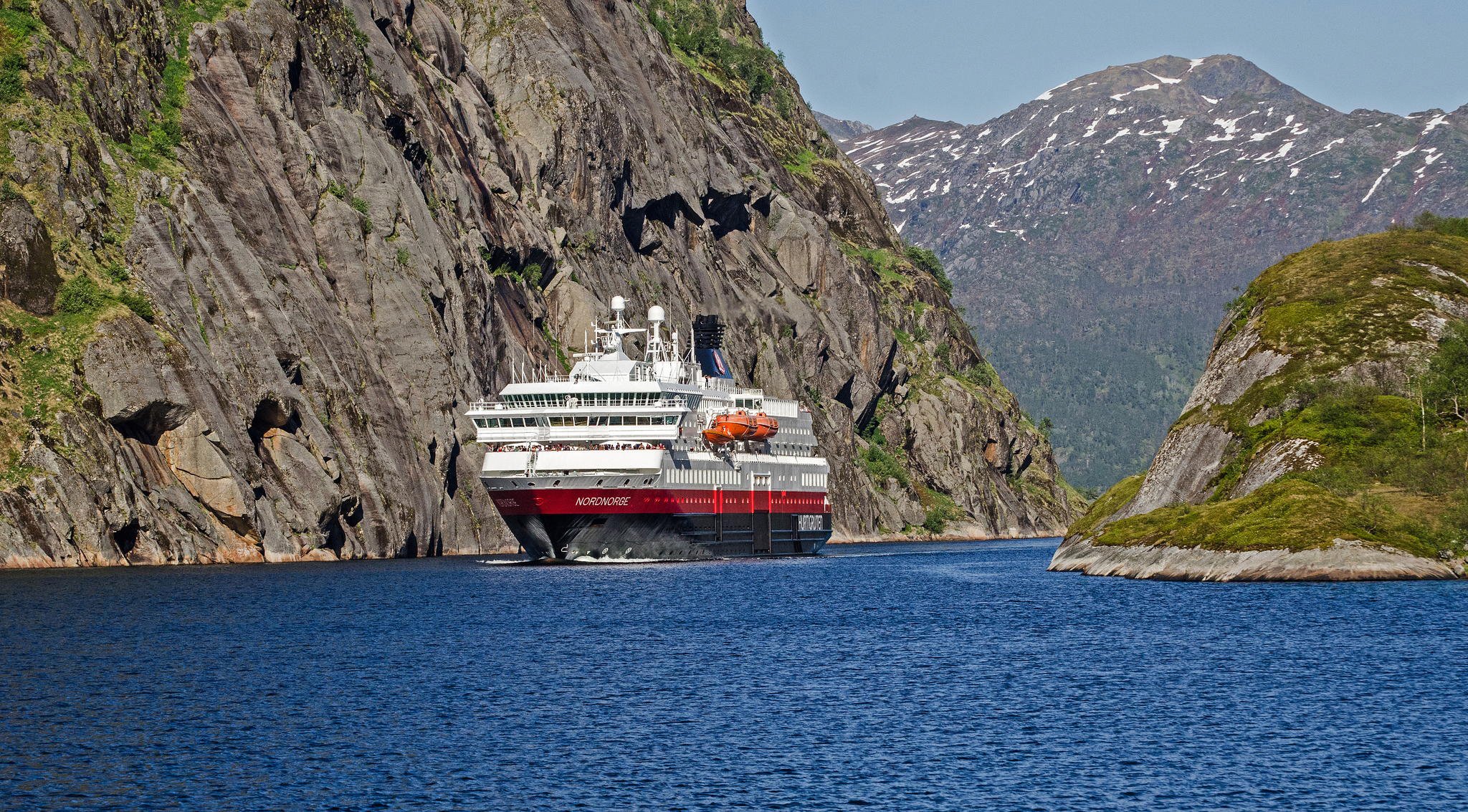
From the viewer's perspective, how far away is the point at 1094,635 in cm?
7581

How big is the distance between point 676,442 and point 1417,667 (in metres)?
74.5

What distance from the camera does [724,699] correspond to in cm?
5875

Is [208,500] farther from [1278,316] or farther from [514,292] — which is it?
[1278,316]

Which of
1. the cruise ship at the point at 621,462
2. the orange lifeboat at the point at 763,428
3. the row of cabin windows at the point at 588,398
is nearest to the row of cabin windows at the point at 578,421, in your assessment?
the cruise ship at the point at 621,462

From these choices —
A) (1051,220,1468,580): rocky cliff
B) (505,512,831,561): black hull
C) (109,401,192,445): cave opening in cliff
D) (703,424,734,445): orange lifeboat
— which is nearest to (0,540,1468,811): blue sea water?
(1051,220,1468,580): rocky cliff

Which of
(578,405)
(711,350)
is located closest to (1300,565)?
(578,405)

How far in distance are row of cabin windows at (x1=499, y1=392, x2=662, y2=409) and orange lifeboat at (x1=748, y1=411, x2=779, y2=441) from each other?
56.9 ft

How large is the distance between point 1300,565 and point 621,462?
48.5m

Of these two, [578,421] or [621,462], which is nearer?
[621,462]

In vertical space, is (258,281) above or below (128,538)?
above

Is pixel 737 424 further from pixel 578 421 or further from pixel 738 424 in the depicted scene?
pixel 578 421

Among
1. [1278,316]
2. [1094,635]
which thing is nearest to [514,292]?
[1278,316]

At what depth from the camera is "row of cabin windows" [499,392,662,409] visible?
127375mm

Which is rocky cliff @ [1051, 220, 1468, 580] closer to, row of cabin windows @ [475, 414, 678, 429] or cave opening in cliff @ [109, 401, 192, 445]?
row of cabin windows @ [475, 414, 678, 429]
